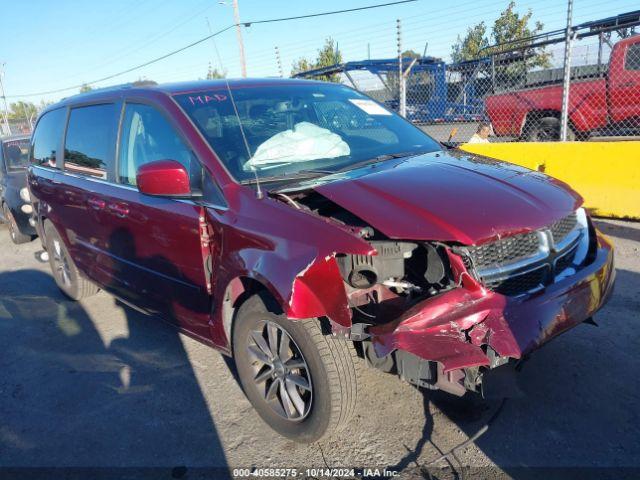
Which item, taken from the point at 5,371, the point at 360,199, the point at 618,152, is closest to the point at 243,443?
the point at 360,199

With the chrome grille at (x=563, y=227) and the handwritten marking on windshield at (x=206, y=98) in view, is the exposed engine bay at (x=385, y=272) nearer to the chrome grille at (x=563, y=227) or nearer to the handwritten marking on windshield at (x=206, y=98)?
the chrome grille at (x=563, y=227)

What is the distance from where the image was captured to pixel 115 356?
152 inches

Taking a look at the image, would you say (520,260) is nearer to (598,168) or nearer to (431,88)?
(598,168)

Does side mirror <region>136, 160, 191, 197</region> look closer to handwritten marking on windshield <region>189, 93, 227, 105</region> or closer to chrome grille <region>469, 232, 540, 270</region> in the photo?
handwritten marking on windshield <region>189, 93, 227, 105</region>

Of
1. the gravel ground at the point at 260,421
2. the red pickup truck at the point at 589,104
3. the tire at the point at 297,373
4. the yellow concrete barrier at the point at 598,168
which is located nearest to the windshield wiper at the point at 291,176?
the tire at the point at 297,373

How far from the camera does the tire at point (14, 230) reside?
768cm

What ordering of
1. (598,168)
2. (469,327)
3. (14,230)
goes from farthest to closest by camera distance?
(14,230), (598,168), (469,327)

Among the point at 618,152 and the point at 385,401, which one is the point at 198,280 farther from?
the point at 618,152

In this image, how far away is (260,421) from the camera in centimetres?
294

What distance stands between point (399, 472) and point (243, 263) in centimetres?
127

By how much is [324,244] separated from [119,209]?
6.09ft

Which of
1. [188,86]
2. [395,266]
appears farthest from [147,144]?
[395,266]

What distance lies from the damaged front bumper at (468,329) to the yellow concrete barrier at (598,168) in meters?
4.15

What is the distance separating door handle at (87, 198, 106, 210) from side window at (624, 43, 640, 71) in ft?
30.1
